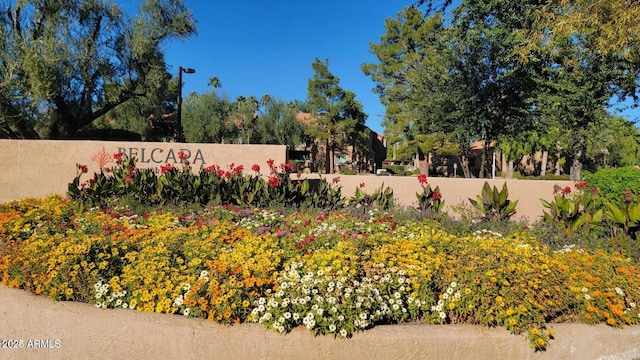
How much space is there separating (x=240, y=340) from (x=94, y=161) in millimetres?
8548

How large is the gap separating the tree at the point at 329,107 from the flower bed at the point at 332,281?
2761cm

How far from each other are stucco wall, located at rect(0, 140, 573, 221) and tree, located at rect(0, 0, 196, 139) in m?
5.86

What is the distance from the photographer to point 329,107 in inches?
1206

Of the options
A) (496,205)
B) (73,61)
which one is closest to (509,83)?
(496,205)

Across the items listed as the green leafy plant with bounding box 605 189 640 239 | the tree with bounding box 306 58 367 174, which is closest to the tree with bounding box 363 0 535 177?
the green leafy plant with bounding box 605 189 640 239

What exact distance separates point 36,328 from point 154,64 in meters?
16.0

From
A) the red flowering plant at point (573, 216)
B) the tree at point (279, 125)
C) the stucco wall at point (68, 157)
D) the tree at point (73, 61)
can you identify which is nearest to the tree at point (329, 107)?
the tree at point (279, 125)

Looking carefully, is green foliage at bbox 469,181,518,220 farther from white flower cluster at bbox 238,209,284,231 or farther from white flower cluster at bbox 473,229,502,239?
white flower cluster at bbox 238,209,284,231

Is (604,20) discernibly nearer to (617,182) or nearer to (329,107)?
(617,182)

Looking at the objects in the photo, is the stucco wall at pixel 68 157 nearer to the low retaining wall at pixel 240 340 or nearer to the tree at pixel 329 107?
the low retaining wall at pixel 240 340

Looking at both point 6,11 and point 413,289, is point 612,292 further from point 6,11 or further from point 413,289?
point 6,11

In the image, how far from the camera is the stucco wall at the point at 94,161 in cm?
860

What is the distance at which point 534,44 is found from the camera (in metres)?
7.12

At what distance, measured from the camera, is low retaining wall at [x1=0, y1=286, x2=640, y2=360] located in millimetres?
2479
